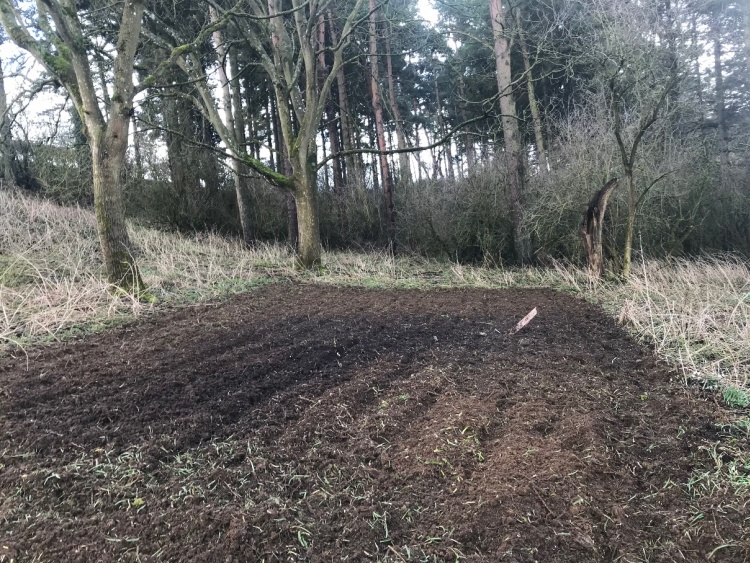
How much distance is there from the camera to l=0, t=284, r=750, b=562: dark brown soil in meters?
1.91

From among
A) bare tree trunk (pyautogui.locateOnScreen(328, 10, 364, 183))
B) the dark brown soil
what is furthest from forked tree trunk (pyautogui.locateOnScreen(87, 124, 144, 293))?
bare tree trunk (pyautogui.locateOnScreen(328, 10, 364, 183))

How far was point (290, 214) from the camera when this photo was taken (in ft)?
37.9

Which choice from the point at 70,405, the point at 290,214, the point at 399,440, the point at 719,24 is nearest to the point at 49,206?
the point at 290,214

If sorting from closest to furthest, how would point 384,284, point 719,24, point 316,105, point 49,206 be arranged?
point 384,284 < point 316,105 < point 49,206 < point 719,24

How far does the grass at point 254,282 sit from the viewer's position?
4.07 m

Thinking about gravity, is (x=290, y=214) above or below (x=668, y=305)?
above

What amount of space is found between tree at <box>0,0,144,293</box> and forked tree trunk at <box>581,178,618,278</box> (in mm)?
6621

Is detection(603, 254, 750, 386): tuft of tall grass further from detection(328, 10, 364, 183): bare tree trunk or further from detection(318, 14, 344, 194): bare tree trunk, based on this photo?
detection(318, 14, 344, 194): bare tree trunk

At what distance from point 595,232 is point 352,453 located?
21.1 feet

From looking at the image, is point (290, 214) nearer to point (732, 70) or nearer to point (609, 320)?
point (609, 320)

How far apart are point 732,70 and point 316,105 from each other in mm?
15053

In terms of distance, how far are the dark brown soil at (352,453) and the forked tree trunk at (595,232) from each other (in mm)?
3735

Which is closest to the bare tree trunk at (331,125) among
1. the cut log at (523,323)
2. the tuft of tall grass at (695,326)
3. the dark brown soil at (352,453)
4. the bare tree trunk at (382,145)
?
the bare tree trunk at (382,145)

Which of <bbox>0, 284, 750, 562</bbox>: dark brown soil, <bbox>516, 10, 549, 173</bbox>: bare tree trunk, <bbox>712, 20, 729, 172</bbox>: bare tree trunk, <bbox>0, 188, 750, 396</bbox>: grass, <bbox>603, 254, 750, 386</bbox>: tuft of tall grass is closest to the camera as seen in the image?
<bbox>0, 284, 750, 562</bbox>: dark brown soil
